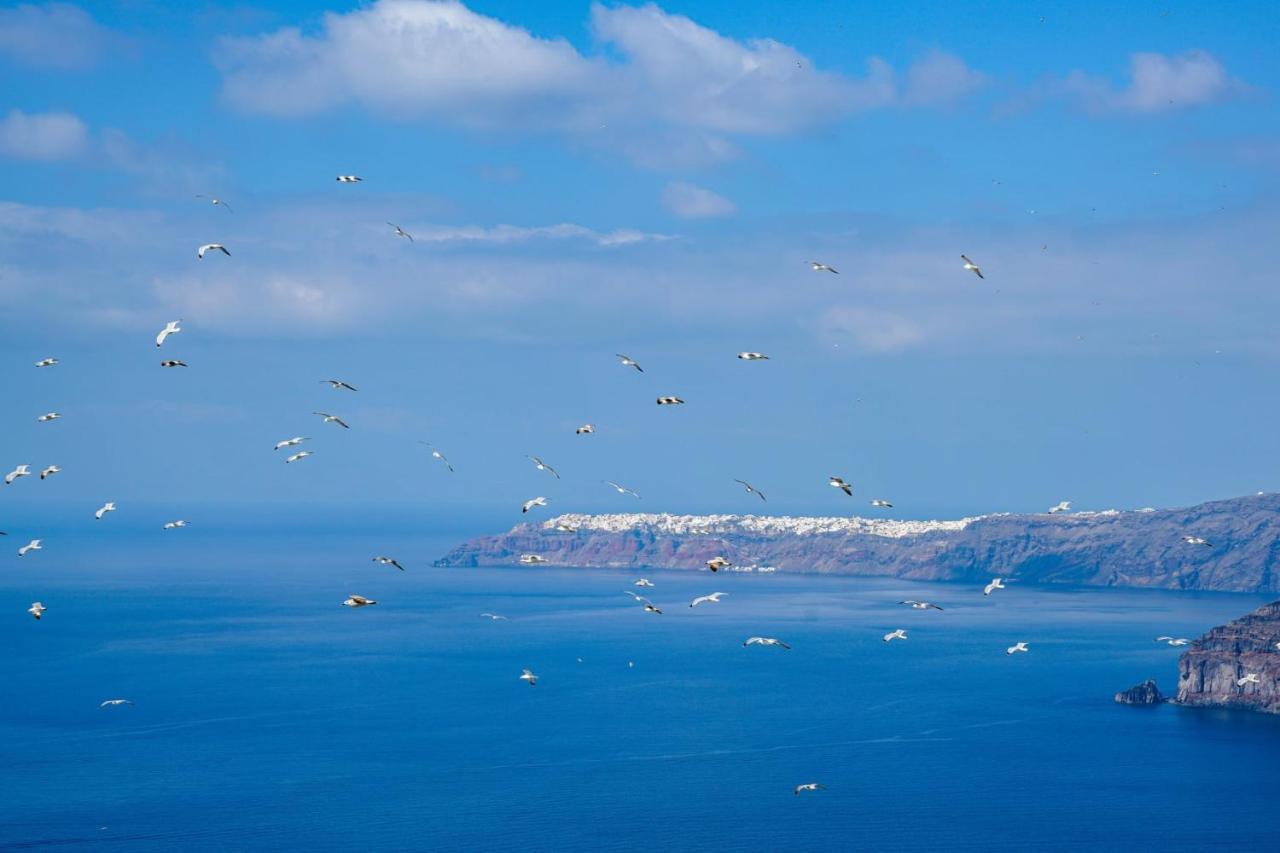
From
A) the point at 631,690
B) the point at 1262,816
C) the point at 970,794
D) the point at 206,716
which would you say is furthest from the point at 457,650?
the point at 1262,816

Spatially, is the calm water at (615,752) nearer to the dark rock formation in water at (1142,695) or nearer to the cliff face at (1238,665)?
the dark rock formation in water at (1142,695)

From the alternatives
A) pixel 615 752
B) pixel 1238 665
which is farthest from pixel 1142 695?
pixel 615 752

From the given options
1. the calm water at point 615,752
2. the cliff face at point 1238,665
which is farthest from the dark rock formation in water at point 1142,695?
the cliff face at point 1238,665

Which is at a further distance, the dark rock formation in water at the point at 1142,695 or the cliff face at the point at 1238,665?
the dark rock formation in water at the point at 1142,695

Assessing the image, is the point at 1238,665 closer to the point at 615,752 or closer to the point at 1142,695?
the point at 1142,695

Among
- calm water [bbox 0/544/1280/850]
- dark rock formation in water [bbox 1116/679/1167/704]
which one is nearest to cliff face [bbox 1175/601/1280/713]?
dark rock formation in water [bbox 1116/679/1167/704]

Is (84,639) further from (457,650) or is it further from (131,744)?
(131,744)
